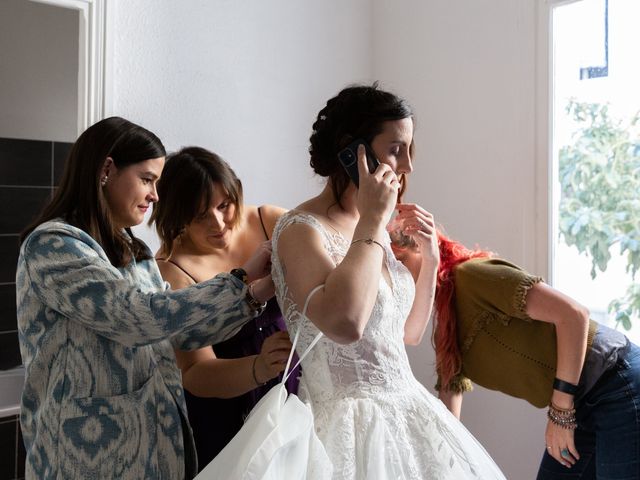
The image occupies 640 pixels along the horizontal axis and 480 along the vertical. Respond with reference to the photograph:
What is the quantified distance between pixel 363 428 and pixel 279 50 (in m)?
1.84

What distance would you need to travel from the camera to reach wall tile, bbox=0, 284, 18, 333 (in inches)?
80.9

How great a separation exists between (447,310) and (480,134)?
1.04 meters

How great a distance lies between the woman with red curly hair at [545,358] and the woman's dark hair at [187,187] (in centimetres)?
48

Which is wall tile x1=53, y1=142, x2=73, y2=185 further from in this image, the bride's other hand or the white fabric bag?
the white fabric bag

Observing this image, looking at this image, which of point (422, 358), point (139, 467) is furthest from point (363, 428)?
point (422, 358)

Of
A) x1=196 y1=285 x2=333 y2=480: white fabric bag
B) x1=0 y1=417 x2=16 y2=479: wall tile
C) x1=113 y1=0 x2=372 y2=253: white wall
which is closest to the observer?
x1=196 y1=285 x2=333 y2=480: white fabric bag

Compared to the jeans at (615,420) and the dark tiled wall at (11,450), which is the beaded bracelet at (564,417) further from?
the dark tiled wall at (11,450)

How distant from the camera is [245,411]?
1621mm

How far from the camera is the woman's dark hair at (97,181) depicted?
4.33 feet

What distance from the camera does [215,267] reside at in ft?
6.03

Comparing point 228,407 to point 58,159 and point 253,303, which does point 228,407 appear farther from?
point 58,159

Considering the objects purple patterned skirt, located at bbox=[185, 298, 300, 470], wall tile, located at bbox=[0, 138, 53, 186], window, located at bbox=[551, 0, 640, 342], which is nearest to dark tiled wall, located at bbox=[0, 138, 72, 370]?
wall tile, located at bbox=[0, 138, 53, 186]

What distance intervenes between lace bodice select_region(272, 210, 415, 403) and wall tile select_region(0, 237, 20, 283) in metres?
1.07

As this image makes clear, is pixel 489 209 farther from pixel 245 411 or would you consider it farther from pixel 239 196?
pixel 245 411
